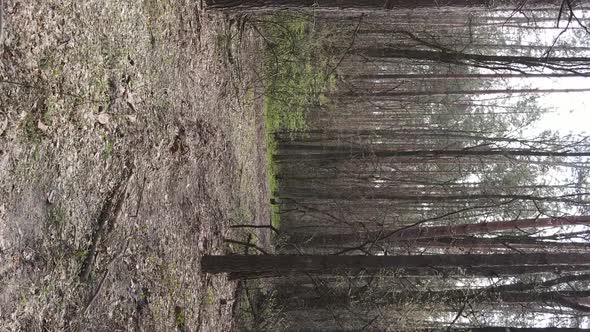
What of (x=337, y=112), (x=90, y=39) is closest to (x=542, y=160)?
(x=337, y=112)

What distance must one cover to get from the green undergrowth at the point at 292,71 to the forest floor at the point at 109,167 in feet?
7.69

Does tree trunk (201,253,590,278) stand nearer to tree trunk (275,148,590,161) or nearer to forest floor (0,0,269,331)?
forest floor (0,0,269,331)

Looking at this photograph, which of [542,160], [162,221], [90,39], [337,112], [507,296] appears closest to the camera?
[90,39]

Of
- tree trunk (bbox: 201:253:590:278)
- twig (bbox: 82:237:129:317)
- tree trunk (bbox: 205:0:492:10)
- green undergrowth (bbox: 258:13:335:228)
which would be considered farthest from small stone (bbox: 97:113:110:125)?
green undergrowth (bbox: 258:13:335:228)

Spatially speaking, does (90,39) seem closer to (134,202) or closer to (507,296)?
(134,202)

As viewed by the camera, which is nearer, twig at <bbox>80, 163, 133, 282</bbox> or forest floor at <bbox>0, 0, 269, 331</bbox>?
forest floor at <bbox>0, 0, 269, 331</bbox>

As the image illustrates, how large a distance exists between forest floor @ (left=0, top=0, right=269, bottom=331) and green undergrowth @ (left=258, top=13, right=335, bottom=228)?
234 centimetres

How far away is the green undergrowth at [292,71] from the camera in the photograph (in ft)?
33.8

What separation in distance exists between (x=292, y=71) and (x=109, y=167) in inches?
268

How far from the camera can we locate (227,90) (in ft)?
29.6

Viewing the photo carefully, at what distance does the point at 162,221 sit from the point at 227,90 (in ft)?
11.8

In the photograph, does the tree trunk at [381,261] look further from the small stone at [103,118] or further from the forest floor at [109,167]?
the small stone at [103,118]

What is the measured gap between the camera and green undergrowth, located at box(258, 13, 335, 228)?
10297mm

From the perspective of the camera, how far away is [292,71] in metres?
11.1
